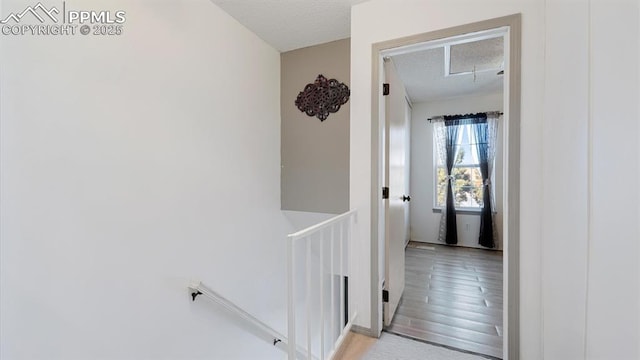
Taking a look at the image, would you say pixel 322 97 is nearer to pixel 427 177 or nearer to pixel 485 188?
pixel 427 177

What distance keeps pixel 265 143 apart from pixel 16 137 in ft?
5.79

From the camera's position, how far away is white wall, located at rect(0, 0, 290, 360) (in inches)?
44.5

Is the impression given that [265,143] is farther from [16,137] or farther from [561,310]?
[561,310]

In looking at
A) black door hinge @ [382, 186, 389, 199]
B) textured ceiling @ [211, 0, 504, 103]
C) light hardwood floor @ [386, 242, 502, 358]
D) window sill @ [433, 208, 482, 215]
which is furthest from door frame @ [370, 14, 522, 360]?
window sill @ [433, 208, 482, 215]

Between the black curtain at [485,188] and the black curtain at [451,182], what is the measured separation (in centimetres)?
34

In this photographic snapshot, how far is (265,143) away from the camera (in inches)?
106

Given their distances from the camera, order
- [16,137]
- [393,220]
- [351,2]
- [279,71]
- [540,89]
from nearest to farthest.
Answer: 1. [16,137]
2. [540,89]
3. [351,2]
4. [393,220]
5. [279,71]

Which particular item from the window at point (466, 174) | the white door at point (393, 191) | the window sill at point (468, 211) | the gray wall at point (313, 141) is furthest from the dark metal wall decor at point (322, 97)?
the window sill at point (468, 211)

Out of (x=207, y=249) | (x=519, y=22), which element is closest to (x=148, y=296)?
(x=207, y=249)

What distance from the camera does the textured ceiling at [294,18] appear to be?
2.02 m

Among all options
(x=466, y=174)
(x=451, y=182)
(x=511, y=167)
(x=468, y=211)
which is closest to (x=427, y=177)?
(x=451, y=182)

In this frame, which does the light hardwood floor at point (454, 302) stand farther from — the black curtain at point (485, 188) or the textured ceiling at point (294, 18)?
the textured ceiling at point (294, 18)

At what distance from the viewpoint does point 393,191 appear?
2.17 meters

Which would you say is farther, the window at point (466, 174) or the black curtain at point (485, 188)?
the window at point (466, 174)
